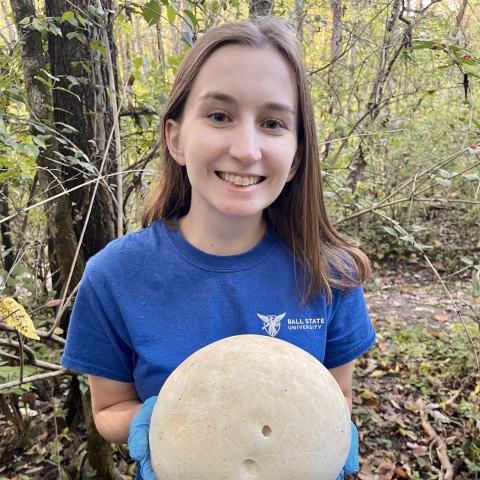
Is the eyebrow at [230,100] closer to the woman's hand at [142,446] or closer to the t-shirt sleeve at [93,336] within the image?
the t-shirt sleeve at [93,336]

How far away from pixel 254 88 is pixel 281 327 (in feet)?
2.49

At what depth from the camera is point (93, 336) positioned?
54.5 inches

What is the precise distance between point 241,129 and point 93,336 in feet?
2.72

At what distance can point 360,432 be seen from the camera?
2.99m

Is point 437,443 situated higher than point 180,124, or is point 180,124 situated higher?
point 180,124

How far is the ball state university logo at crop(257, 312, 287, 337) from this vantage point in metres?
1.37

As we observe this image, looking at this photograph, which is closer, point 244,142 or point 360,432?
point 244,142

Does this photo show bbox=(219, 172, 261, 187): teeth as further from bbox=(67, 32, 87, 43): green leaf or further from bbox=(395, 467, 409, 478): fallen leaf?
bbox=(395, 467, 409, 478): fallen leaf

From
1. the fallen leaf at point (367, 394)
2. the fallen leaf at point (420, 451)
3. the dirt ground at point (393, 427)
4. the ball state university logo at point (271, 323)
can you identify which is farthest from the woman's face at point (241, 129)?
the fallen leaf at point (367, 394)

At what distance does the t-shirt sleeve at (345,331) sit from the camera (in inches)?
59.5

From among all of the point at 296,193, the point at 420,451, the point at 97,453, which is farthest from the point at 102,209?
the point at 420,451

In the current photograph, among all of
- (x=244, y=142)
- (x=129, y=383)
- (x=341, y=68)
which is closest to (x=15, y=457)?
(x=129, y=383)

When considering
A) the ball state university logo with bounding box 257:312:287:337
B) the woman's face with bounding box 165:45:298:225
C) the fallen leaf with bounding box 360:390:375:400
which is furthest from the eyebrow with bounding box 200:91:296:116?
the fallen leaf with bounding box 360:390:375:400

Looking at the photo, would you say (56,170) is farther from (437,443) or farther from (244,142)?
(437,443)
